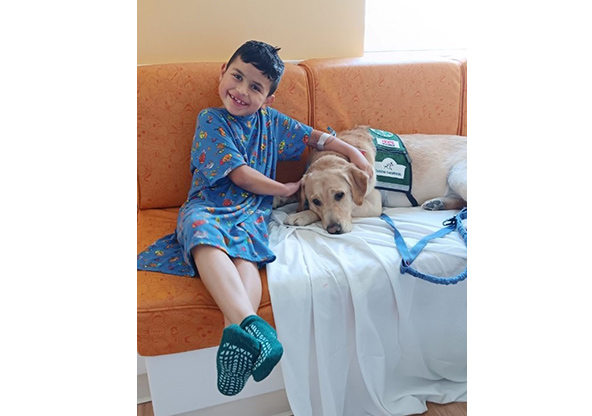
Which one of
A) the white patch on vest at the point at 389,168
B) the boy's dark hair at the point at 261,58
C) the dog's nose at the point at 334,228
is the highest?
the boy's dark hair at the point at 261,58

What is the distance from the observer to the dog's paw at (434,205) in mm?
2199

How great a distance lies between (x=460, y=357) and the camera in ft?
5.97

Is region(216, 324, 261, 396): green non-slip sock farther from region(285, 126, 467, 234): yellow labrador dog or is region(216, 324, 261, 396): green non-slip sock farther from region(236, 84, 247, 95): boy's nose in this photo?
region(236, 84, 247, 95): boy's nose

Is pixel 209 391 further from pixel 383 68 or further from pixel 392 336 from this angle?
pixel 383 68

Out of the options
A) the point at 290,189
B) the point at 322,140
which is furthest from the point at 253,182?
the point at 322,140

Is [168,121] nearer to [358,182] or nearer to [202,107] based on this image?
[202,107]

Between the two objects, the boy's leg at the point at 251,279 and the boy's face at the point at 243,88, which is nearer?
the boy's leg at the point at 251,279

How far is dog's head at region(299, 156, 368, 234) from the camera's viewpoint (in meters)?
1.92

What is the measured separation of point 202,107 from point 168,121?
0.51ft

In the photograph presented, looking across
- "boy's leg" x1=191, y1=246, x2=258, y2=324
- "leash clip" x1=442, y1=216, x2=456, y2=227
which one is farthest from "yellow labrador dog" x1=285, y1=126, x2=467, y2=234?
"boy's leg" x1=191, y1=246, x2=258, y2=324

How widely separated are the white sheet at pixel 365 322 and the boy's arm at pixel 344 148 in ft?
1.17

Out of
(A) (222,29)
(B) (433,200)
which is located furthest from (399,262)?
(A) (222,29)

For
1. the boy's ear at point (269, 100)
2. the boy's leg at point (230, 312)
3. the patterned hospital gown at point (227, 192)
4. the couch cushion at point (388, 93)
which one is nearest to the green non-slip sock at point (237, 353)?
the boy's leg at point (230, 312)

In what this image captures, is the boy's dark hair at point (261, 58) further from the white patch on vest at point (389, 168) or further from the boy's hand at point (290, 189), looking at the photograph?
the white patch on vest at point (389, 168)
